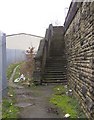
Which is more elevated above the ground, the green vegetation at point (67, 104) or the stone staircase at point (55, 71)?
the stone staircase at point (55, 71)

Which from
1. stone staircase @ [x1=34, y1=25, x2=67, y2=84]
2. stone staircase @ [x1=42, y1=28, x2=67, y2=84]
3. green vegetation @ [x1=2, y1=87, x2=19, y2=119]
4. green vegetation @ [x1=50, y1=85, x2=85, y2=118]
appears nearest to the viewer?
green vegetation @ [x1=2, y1=87, x2=19, y2=119]

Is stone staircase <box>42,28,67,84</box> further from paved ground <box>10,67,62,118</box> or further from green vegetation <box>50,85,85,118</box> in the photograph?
green vegetation <box>50,85,85,118</box>

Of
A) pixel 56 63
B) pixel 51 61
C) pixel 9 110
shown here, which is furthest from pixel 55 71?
pixel 9 110

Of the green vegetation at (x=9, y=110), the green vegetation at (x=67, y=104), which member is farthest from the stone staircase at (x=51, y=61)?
the green vegetation at (x=9, y=110)

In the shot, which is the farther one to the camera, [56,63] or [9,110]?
[56,63]

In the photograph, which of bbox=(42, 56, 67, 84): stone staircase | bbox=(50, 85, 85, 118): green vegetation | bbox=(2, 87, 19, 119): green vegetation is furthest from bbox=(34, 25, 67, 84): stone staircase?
bbox=(2, 87, 19, 119): green vegetation

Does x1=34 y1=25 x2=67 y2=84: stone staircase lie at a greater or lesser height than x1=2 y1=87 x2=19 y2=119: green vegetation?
greater

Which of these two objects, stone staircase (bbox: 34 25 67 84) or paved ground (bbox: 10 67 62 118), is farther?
stone staircase (bbox: 34 25 67 84)

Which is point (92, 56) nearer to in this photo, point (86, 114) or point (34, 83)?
point (86, 114)

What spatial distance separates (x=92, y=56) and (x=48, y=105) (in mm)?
2964

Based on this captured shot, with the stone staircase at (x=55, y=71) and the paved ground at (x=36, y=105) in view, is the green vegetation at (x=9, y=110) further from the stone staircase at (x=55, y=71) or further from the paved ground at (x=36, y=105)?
the stone staircase at (x=55, y=71)

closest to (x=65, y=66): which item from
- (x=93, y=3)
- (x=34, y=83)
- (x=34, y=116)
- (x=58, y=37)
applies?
(x=34, y=83)

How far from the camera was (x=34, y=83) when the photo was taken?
45.2ft

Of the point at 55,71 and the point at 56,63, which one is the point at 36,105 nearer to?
the point at 55,71
